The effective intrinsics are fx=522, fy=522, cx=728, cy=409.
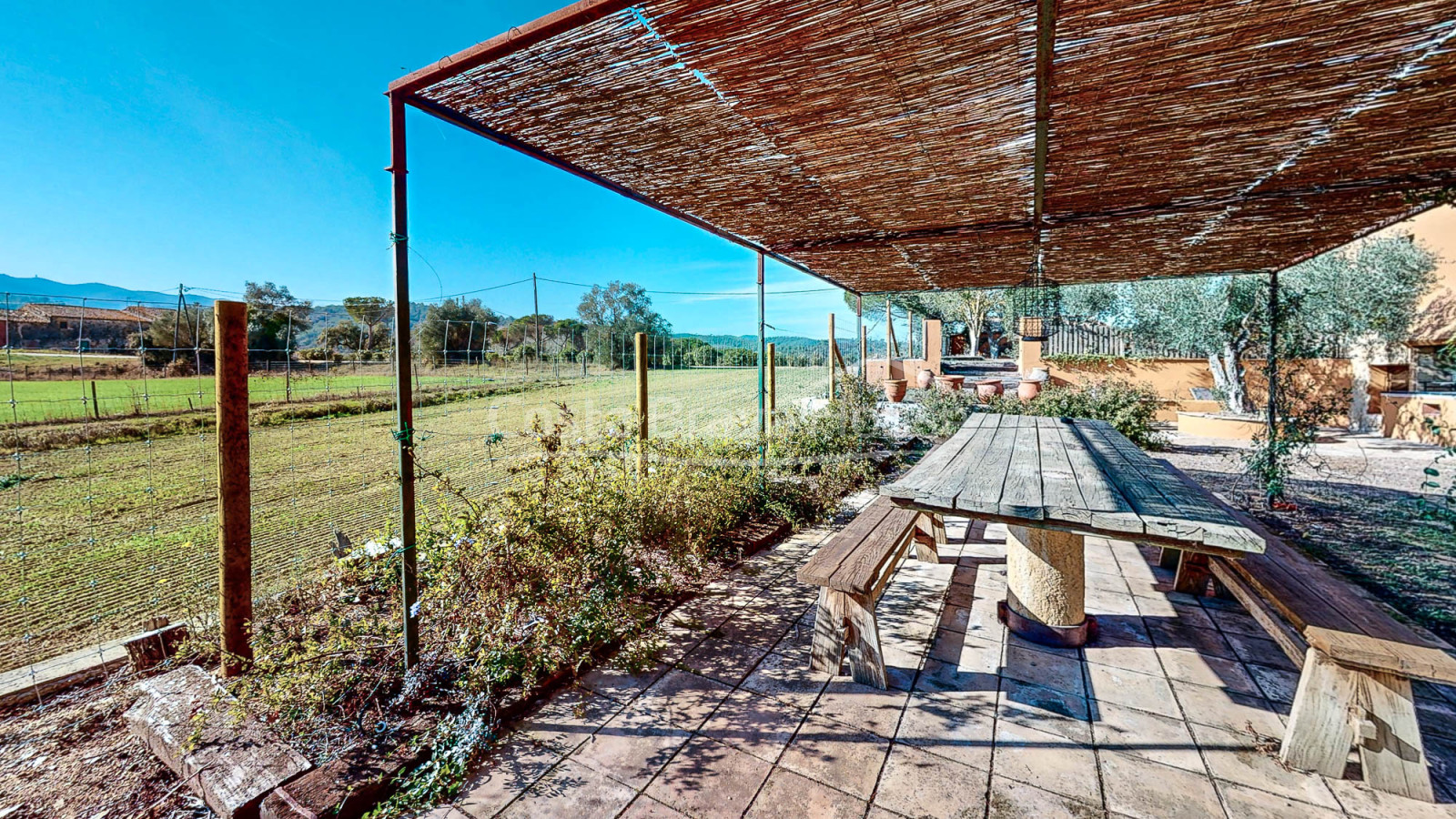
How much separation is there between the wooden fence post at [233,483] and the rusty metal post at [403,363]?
18.7 inches

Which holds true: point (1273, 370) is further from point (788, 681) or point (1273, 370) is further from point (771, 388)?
point (788, 681)

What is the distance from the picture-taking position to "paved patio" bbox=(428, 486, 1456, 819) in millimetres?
1602

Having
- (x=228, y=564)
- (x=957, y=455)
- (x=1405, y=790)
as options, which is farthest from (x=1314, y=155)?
(x=228, y=564)

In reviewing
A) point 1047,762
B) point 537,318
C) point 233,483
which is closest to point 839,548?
point 1047,762

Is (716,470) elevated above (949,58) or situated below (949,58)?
below

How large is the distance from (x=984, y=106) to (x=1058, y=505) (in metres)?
1.62

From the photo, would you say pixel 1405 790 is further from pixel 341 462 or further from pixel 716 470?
pixel 341 462

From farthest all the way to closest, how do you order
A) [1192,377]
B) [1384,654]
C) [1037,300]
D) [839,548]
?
[1192,377] < [1037,300] < [839,548] < [1384,654]

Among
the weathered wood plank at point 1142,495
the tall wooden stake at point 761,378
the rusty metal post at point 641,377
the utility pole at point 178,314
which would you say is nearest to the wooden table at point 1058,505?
the weathered wood plank at point 1142,495

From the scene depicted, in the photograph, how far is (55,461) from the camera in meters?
7.08

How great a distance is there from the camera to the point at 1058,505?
6.03 ft

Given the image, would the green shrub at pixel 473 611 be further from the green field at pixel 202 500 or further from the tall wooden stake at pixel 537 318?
the tall wooden stake at pixel 537 318

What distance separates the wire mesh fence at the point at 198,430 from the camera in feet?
8.77

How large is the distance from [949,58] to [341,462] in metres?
8.37
